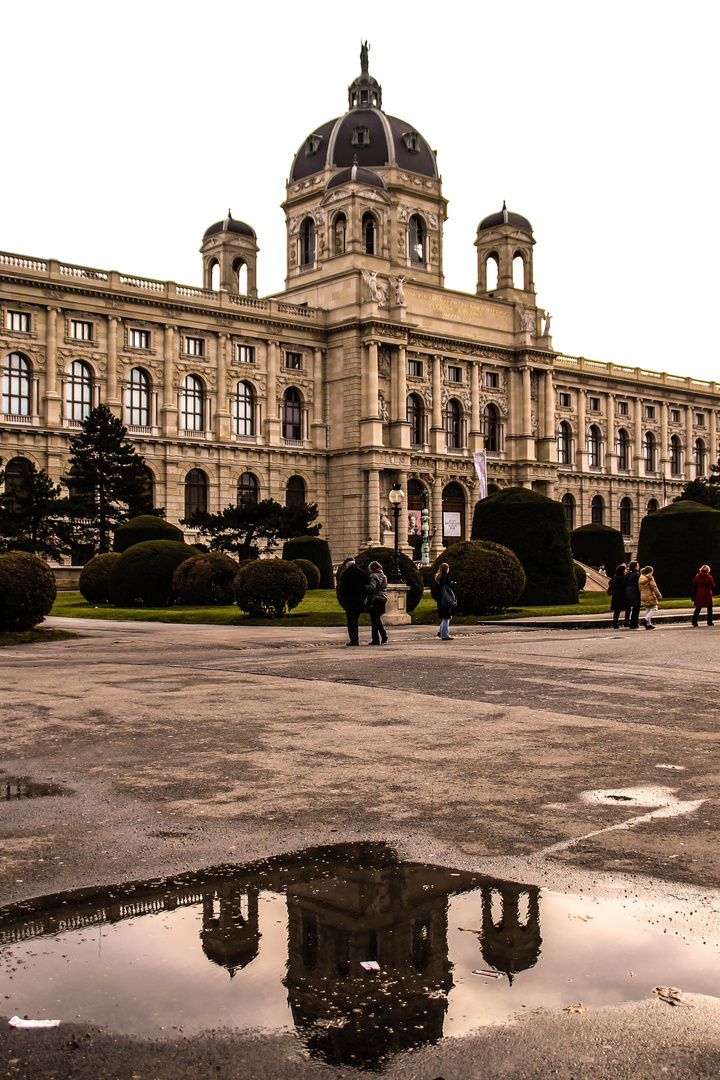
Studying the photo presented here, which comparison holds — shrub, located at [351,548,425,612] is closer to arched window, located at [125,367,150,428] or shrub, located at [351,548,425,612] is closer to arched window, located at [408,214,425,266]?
arched window, located at [125,367,150,428]

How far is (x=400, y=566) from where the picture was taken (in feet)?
98.4

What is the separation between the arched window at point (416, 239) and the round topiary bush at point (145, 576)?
44.9 meters

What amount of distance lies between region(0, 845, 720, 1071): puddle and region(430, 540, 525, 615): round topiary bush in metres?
23.1

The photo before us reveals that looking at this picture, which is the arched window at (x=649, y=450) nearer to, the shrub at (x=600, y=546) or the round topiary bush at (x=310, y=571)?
the shrub at (x=600, y=546)

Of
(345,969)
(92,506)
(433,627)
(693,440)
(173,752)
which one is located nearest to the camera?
(345,969)

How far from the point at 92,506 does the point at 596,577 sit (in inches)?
877

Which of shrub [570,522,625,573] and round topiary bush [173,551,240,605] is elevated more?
shrub [570,522,625,573]

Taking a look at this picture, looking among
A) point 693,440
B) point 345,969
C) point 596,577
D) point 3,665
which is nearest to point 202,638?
point 3,665

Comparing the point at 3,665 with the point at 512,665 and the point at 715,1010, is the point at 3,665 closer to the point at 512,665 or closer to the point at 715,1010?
the point at 512,665

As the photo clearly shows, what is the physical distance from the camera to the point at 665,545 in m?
39.2

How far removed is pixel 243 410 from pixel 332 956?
2277 inches

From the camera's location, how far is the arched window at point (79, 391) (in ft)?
173

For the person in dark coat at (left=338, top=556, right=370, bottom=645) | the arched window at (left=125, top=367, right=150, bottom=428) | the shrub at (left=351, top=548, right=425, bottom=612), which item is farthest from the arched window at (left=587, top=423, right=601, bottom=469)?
the person in dark coat at (left=338, top=556, right=370, bottom=645)

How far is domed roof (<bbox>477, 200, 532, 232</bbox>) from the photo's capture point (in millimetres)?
75062
